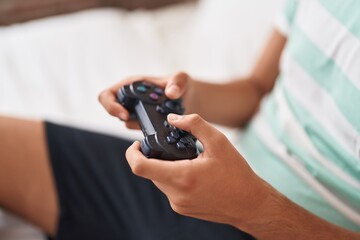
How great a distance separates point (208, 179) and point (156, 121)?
11 cm

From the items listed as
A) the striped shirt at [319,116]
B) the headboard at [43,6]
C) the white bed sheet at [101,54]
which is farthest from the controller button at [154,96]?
the headboard at [43,6]

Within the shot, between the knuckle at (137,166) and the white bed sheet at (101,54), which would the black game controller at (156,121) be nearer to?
the knuckle at (137,166)

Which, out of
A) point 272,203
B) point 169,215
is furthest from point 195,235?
point 272,203

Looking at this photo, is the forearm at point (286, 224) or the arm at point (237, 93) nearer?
the forearm at point (286, 224)

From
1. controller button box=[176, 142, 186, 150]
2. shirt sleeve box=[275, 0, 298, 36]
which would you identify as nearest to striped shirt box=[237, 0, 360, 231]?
shirt sleeve box=[275, 0, 298, 36]

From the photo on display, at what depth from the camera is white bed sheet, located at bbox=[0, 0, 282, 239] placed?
924 mm

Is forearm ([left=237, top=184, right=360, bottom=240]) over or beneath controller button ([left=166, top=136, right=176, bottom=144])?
beneath

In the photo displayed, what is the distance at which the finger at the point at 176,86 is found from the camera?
52 centimetres

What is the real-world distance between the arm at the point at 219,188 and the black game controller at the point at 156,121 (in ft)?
0.04

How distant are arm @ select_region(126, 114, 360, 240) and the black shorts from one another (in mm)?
129

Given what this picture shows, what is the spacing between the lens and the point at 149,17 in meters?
1.23

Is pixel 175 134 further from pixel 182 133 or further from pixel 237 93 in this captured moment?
pixel 237 93

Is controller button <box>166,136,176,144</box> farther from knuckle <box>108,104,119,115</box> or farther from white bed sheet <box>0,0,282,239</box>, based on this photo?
white bed sheet <box>0,0,282,239</box>

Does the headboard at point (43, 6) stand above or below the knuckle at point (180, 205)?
below
